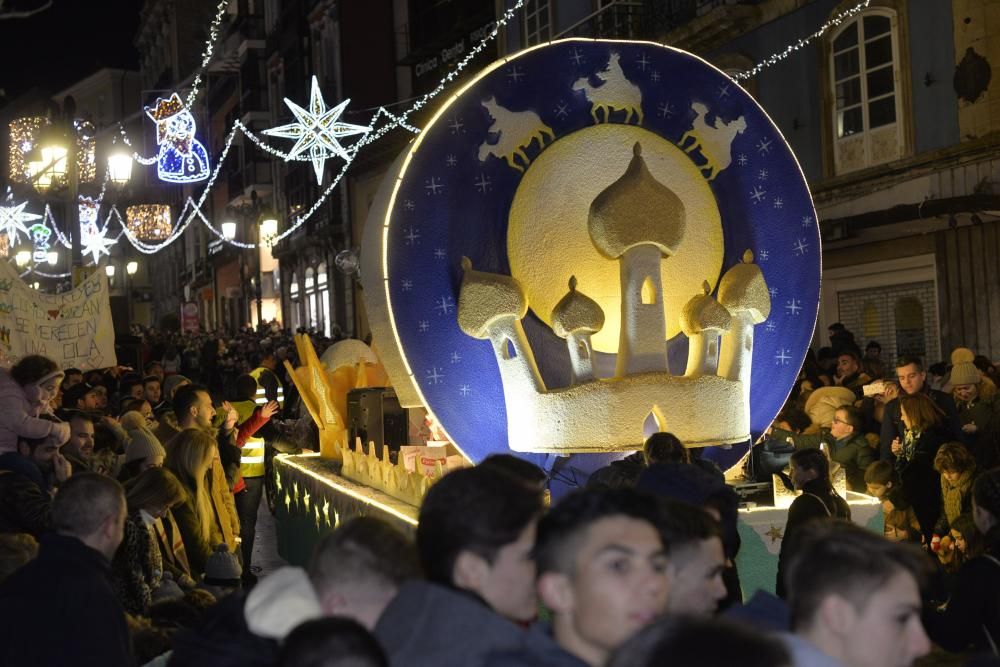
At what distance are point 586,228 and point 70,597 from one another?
4793 mm

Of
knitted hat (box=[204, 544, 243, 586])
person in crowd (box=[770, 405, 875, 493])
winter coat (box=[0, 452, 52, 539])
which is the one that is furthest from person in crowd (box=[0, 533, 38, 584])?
person in crowd (box=[770, 405, 875, 493])

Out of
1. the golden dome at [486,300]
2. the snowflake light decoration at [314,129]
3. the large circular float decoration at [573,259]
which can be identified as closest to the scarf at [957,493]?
the large circular float decoration at [573,259]

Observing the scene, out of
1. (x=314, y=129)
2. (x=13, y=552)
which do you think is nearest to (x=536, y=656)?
(x=13, y=552)

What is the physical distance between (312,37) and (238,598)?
3705cm

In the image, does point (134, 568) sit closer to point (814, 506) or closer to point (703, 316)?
point (814, 506)

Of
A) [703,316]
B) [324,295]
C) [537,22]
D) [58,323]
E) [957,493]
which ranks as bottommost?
[957,493]

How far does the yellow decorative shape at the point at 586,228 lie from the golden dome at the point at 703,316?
0.37ft

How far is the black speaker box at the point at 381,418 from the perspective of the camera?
1146cm

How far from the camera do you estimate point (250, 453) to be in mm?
11273

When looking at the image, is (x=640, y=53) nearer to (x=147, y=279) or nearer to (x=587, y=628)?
(x=587, y=628)

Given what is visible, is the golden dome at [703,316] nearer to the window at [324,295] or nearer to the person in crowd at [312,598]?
the person in crowd at [312,598]

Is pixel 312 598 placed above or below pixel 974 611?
above

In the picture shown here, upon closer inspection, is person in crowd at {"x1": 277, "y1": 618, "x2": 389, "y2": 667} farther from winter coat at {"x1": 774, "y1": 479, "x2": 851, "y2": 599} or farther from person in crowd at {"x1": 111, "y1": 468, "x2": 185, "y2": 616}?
winter coat at {"x1": 774, "y1": 479, "x2": 851, "y2": 599}

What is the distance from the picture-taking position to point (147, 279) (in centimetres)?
7669
